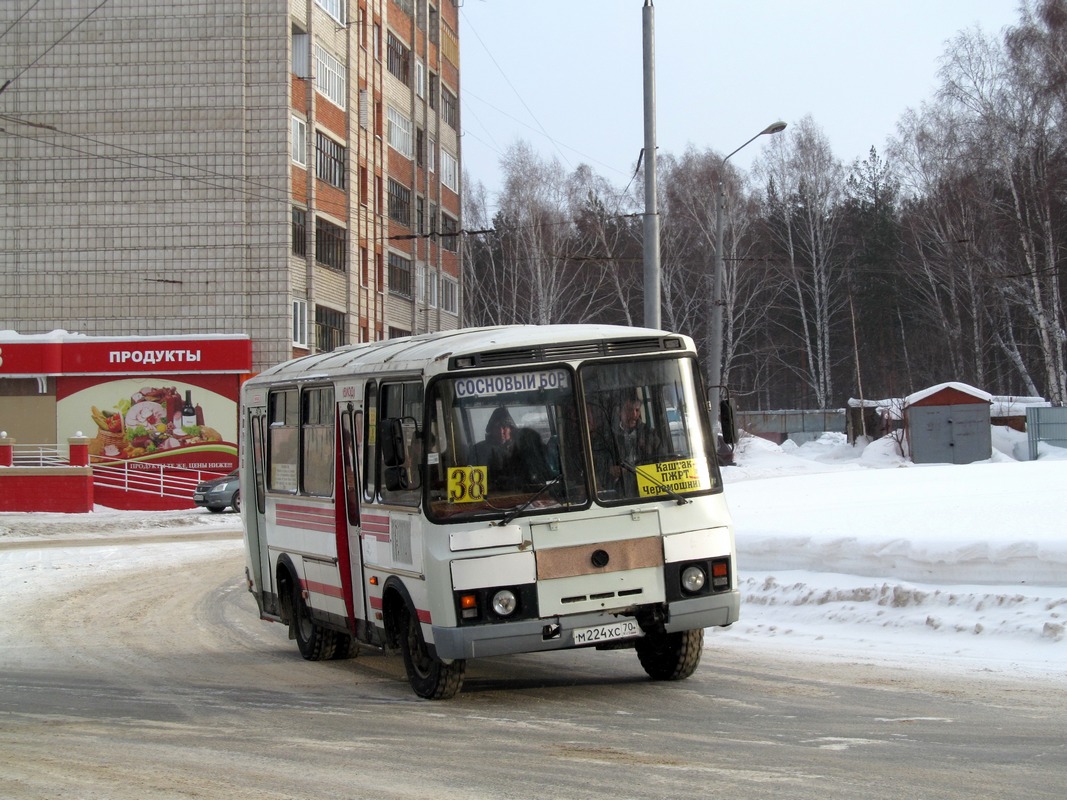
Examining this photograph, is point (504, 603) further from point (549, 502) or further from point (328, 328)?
point (328, 328)

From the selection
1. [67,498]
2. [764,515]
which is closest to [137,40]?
[67,498]

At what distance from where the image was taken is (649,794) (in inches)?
250

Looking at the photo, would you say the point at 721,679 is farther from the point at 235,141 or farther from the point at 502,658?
the point at 235,141

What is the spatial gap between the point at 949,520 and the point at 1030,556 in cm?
265

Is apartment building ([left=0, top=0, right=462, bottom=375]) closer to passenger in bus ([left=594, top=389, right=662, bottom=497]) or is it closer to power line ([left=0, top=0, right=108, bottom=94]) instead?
power line ([left=0, top=0, right=108, bottom=94])

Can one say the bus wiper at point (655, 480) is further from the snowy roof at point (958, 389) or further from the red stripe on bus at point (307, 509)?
the snowy roof at point (958, 389)

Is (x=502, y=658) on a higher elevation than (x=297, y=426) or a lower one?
lower

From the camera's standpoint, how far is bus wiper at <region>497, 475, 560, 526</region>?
911cm

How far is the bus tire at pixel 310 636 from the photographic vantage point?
12484 mm

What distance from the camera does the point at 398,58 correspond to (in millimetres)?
55469

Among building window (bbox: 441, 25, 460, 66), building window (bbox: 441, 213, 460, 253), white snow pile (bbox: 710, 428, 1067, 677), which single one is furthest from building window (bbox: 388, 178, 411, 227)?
white snow pile (bbox: 710, 428, 1067, 677)

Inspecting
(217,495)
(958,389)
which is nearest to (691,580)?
(217,495)

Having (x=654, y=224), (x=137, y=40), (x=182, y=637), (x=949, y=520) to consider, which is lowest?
(x=182, y=637)

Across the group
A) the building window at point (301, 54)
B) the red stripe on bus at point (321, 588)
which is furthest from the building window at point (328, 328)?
the red stripe on bus at point (321, 588)
